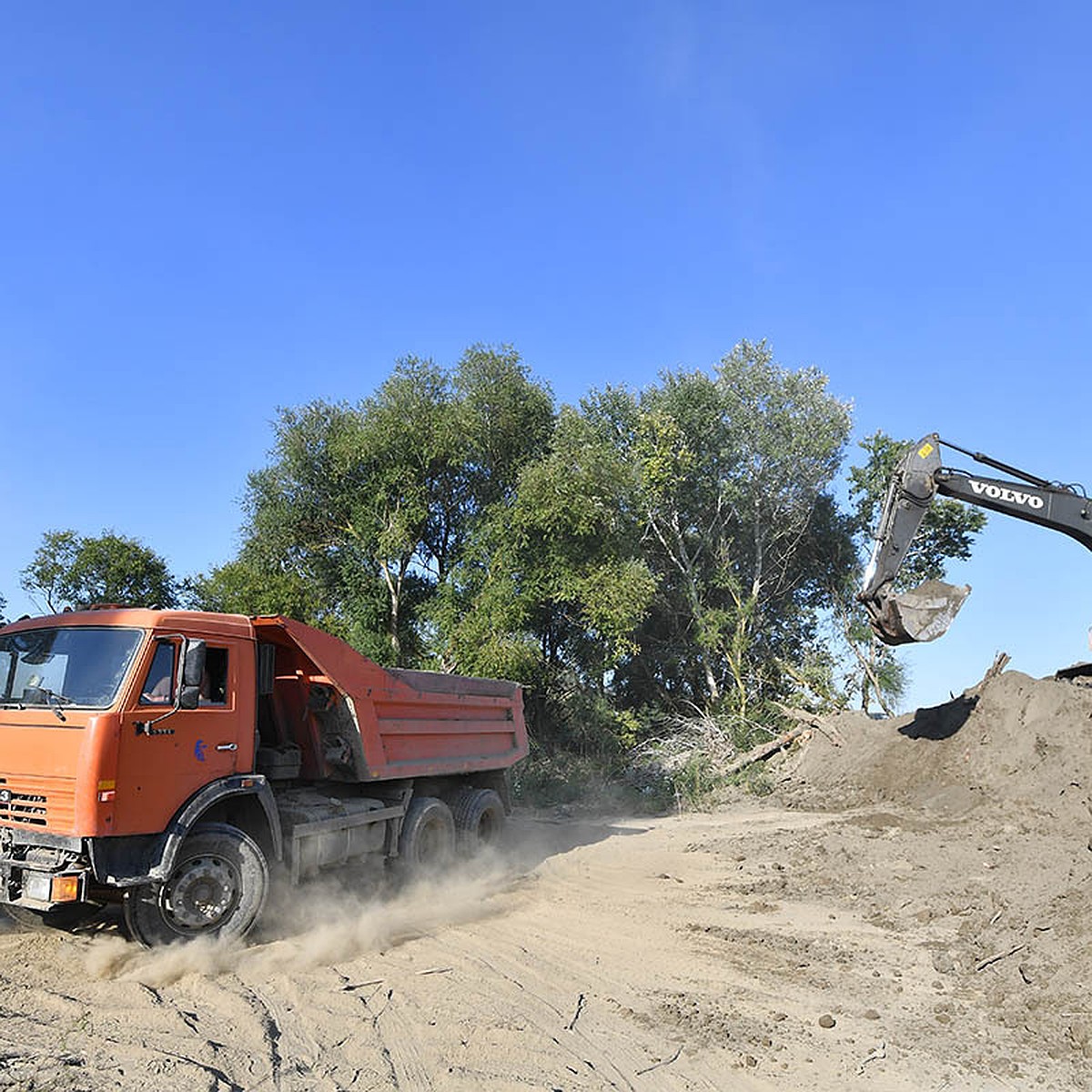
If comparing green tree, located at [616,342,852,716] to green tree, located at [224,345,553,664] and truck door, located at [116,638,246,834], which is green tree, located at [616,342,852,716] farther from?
truck door, located at [116,638,246,834]


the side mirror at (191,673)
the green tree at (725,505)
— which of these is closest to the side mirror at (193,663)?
the side mirror at (191,673)

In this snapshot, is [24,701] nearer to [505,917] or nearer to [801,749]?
[505,917]

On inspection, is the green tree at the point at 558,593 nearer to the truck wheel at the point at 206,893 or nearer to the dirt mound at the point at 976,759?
the dirt mound at the point at 976,759

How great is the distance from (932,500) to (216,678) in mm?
9877

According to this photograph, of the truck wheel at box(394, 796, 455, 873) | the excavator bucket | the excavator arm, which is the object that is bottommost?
the truck wheel at box(394, 796, 455, 873)

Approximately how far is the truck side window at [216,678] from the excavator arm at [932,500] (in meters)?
8.11

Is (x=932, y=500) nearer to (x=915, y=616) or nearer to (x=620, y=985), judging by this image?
(x=915, y=616)

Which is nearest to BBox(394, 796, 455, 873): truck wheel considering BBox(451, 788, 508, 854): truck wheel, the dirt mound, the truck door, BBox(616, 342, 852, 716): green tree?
BBox(451, 788, 508, 854): truck wheel

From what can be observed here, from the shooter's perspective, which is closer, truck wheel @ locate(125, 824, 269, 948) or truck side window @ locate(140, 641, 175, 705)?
truck wheel @ locate(125, 824, 269, 948)

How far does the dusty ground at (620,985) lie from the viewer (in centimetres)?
527

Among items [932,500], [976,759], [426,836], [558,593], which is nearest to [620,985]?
[426,836]

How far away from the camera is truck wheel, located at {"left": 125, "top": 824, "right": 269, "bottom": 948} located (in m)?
6.55

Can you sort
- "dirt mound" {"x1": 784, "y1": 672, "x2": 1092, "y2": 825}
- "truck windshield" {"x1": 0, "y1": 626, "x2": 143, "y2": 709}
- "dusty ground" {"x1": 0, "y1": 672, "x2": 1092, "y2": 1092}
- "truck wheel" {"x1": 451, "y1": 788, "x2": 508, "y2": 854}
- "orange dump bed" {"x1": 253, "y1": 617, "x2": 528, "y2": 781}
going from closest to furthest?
1. "dusty ground" {"x1": 0, "y1": 672, "x2": 1092, "y2": 1092}
2. "truck windshield" {"x1": 0, "y1": 626, "x2": 143, "y2": 709}
3. "orange dump bed" {"x1": 253, "y1": 617, "x2": 528, "y2": 781}
4. "truck wheel" {"x1": 451, "y1": 788, "x2": 508, "y2": 854}
5. "dirt mound" {"x1": 784, "y1": 672, "x2": 1092, "y2": 825}

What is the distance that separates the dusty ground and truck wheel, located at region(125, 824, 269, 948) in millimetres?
203
